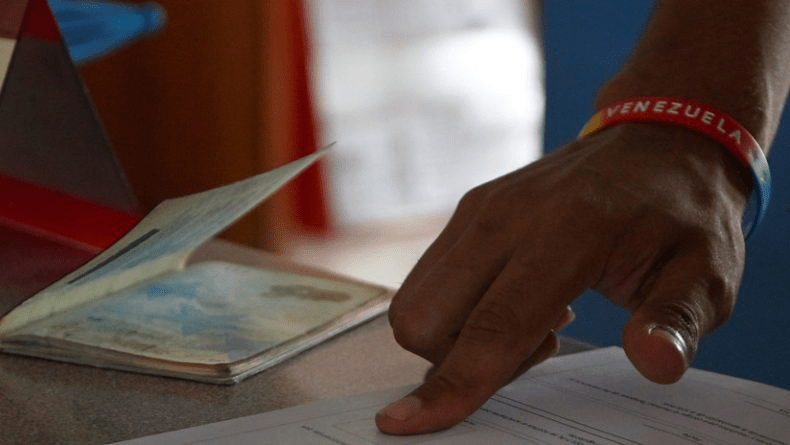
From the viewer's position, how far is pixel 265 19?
9.75 ft

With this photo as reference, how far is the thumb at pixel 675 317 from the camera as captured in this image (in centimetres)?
52

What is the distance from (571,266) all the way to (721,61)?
210 millimetres

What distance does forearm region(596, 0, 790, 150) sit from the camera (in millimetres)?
687

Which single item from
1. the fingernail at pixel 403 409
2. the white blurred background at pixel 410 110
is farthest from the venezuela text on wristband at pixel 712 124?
the white blurred background at pixel 410 110

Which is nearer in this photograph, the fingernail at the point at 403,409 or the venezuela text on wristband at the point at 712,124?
the fingernail at the point at 403,409

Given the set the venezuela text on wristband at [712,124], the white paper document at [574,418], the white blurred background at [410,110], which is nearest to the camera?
the white paper document at [574,418]

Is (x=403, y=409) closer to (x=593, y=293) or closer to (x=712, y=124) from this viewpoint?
(x=712, y=124)

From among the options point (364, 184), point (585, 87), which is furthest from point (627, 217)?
point (364, 184)

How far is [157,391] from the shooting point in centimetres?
60

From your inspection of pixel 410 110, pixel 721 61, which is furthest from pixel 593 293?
pixel 410 110

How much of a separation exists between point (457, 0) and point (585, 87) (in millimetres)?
2105

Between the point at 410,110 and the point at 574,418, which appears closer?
the point at 574,418

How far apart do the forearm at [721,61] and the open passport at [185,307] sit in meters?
0.23

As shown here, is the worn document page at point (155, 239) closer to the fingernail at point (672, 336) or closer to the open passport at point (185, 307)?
the open passport at point (185, 307)
